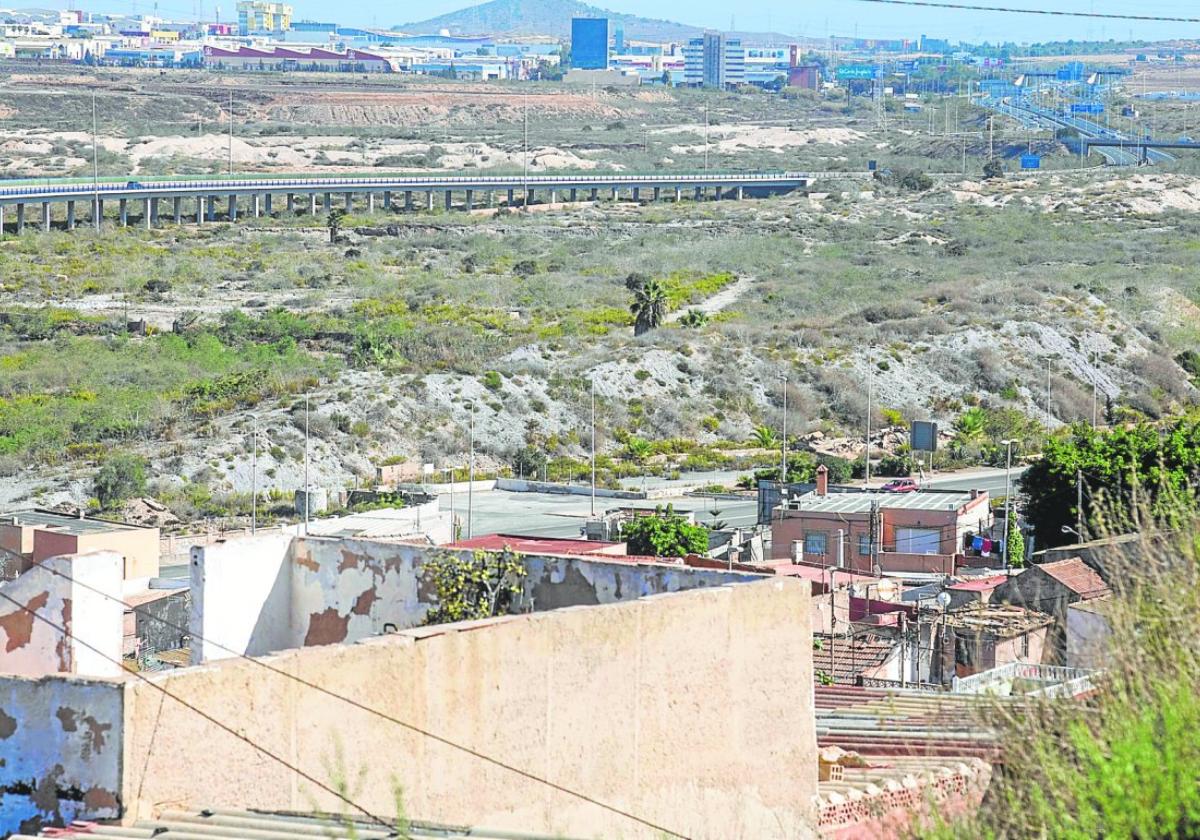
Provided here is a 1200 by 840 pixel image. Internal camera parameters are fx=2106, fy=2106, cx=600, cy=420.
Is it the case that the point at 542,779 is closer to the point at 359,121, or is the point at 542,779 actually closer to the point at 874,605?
the point at 874,605

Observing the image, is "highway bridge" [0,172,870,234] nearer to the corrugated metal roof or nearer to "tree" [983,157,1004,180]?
"tree" [983,157,1004,180]

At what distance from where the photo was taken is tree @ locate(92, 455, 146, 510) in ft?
109

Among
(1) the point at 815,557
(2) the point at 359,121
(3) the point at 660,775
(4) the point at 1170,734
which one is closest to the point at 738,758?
(3) the point at 660,775

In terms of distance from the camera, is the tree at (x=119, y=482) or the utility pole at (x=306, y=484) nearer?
the utility pole at (x=306, y=484)

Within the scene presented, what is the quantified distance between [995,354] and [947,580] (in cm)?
2806

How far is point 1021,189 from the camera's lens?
105 meters

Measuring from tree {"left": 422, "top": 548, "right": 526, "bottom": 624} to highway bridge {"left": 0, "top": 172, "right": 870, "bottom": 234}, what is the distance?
75055 millimetres

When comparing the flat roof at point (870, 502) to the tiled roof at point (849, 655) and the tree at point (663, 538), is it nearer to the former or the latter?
the tree at point (663, 538)

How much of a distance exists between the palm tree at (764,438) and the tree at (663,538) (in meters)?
15.2

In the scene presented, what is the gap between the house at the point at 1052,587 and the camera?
1922cm

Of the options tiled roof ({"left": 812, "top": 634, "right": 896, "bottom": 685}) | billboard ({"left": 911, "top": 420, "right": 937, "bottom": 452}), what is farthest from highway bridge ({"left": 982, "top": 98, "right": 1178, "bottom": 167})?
tiled roof ({"left": 812, "top": 634, "right": 896, "bottom": 685})

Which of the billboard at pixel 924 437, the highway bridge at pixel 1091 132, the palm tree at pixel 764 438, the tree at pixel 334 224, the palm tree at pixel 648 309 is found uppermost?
the billboard at pixel 924 437

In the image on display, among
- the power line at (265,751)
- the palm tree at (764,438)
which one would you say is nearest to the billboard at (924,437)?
the palm tree at (764,438)

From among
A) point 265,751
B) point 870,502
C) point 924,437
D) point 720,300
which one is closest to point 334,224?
point 720,300
